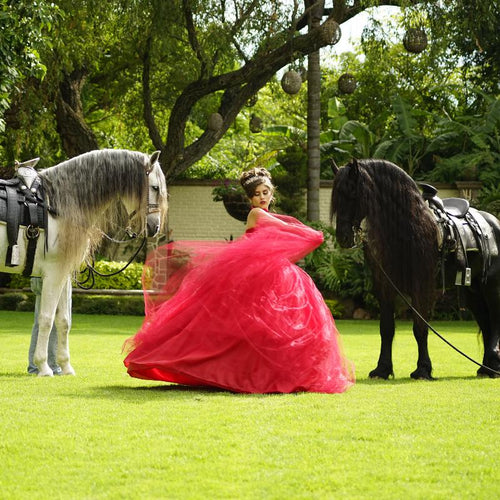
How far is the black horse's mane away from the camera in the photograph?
8289mm

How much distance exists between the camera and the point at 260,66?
64.4ft

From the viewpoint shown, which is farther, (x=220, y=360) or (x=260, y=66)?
(x=260, y=66)

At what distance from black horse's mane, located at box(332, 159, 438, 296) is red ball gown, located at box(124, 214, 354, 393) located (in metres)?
0.97

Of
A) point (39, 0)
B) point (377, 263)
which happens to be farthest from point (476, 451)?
point (39, 0)

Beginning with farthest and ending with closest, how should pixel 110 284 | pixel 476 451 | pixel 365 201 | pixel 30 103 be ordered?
pixel 110 284 → pixel 30 103 → pixel 365 201 → pixel 476 451

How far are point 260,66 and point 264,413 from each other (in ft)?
47.4

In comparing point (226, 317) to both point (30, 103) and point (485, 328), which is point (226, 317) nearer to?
point (485, 328)

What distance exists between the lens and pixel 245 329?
7191mm

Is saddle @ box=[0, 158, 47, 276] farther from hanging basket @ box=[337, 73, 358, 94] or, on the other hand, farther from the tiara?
hanging basket @ box=[337, 73, 358, 94]

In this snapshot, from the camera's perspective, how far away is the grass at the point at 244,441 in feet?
14.1

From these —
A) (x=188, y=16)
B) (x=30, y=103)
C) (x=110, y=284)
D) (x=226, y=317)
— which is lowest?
(x=110, y=284)

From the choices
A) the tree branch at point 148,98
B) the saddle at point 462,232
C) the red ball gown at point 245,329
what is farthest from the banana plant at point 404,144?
the red ball gown at point 245,329

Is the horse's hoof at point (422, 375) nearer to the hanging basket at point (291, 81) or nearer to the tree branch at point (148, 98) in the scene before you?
the hanging basket at point (291, 81)

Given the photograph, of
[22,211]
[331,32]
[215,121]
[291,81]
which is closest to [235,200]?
[215,121]
